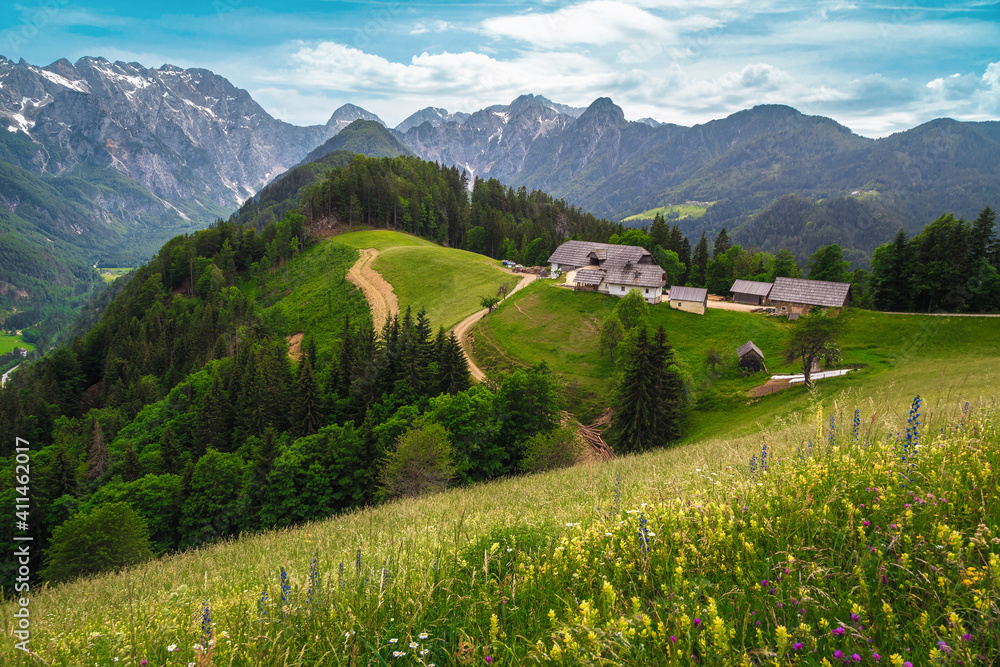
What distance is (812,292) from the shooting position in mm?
64938

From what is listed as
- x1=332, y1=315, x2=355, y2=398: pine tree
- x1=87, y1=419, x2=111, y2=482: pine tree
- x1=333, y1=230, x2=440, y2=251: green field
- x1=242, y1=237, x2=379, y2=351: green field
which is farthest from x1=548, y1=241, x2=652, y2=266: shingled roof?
x1=87, y1=419, x2=111, y2=482: pine tree

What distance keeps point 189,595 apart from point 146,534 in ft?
118

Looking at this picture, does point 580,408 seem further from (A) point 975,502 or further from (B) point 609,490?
(A) point 975,502

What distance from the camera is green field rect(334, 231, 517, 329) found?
81.2 metres

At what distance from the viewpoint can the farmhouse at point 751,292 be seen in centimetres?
7038

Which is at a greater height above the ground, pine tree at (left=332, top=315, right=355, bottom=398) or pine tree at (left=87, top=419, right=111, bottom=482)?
pine tree at (left=332, top=315, right=355, bottom=398)

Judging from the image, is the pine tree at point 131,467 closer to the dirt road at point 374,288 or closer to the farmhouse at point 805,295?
the dirt road at point 374,288

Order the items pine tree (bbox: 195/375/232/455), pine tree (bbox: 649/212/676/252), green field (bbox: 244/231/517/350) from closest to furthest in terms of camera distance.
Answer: pine tree (bbox: 195/375/232/455), green field (bbox: 244/231/517/350), pine tree (bbox: 649/212/676/252)

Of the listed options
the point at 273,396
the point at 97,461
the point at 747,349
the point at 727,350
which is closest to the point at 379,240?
the point at 273,396

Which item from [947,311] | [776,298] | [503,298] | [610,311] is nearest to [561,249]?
[503,298]

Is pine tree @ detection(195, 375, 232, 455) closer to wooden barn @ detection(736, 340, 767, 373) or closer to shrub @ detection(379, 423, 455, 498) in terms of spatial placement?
shrub @ detection(379, 423, 455, 498)

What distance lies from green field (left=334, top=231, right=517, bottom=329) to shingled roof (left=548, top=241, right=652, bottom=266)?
9599mm

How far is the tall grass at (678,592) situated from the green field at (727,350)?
3219 centimetres

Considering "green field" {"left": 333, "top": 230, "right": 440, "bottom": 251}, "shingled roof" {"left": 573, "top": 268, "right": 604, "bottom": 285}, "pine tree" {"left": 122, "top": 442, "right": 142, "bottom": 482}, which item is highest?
"green field" {"left": 333, "top": 230, "right": 440, "bottom": 251}
